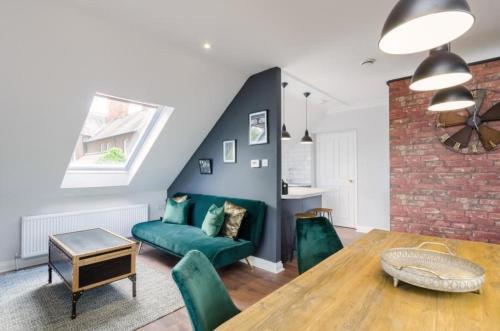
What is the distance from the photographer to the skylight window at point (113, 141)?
3463 millimetres

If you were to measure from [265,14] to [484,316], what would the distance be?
2.30 meters

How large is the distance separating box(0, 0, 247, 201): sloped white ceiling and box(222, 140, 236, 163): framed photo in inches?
19.6

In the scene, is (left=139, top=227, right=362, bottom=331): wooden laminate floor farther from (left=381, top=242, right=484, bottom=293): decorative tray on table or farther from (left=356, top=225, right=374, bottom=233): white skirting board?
(left=356, top=225, right=374, bottom=233): white skirting board

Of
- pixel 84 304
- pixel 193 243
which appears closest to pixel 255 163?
pixel 193 243

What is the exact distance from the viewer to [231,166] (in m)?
3.76

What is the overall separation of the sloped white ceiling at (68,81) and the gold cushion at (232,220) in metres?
1.44

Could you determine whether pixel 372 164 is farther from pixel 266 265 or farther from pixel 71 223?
pixel 71 223

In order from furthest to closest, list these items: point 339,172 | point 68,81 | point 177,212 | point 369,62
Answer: point 339,172 < point 177,212 < point 369,62 < point 68,81

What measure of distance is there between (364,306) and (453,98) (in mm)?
1485

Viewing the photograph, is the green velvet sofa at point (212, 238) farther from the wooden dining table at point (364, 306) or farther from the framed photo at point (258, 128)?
the wooden dining table at point (364, 306)

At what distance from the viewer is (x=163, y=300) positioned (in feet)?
8.05

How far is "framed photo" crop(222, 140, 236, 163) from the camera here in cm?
371

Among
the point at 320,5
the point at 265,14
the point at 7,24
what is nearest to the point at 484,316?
the point at 320,5

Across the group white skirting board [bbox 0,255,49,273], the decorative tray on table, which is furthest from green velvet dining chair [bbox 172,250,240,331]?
white skirting board [bbox 0,255,49,273]
